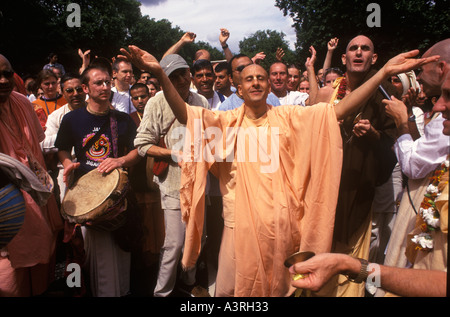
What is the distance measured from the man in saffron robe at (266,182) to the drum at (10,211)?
3.99 ft

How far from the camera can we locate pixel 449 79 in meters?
1.77

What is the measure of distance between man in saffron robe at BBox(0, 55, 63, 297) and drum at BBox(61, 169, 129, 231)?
25 centimetres

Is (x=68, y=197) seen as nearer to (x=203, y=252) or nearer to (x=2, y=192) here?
(x=2, y=192)

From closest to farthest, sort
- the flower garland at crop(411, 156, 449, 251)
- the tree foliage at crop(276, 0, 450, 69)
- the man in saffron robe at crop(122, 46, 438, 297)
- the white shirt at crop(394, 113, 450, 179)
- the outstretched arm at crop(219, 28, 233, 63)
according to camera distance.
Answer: the flower garland at crop(411, 156, 449, 251) → the white shirt at crop(394, 113, 450, 179) → the man in saffron robe at crop(122, 46, 438, 297) → the outstretched arm at crop(219, 28, 233, 63) → the tree foliage at crop(276, 0, 450, 69)

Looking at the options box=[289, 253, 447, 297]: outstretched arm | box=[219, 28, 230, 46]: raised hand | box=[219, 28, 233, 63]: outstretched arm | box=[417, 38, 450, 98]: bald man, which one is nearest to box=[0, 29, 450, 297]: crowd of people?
box=[417, 38, 450, 98]: bald man

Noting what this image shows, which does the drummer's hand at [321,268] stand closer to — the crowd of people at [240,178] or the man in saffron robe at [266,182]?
the crowd of people at [240,178]

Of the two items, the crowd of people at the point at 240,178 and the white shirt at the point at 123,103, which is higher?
the white shirt at the point at 123,103

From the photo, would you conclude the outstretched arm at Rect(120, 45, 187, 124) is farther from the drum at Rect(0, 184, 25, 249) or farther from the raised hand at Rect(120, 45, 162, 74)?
the drum at Rect(0, 184, 25, 249)

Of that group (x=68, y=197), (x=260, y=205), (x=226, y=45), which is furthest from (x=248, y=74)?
(x=226, y=45)

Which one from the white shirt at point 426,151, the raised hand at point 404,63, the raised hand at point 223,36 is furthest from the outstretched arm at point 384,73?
the raised hand at point 223,36

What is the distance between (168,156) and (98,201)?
840 millimetres

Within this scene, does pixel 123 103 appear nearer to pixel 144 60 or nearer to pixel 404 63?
pixel 144 60

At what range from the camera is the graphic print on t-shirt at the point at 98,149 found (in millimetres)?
3398

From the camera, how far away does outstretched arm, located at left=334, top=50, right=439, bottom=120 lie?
94.8 inches
